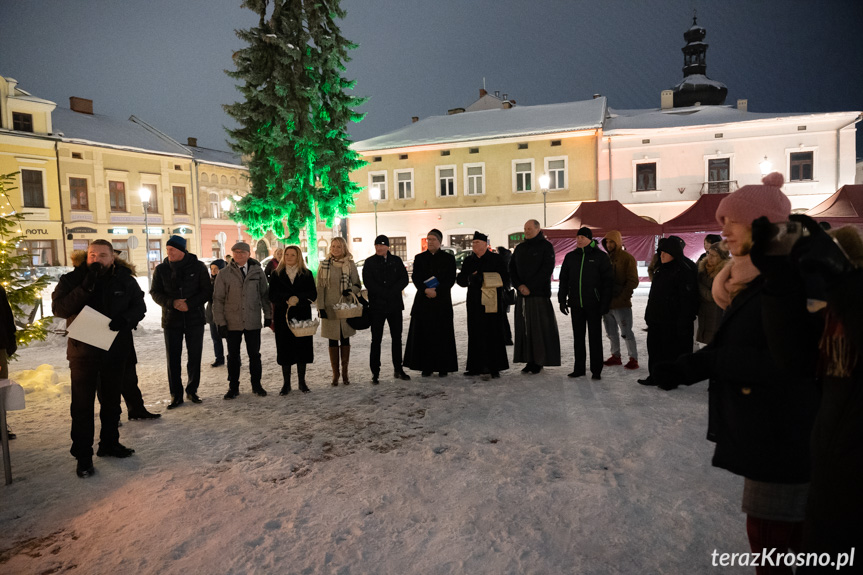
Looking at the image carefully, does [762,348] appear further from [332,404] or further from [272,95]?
[272,95]

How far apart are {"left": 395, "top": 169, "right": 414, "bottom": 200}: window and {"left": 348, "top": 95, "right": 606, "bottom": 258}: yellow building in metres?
0.06

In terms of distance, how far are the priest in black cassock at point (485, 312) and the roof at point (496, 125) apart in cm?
2331

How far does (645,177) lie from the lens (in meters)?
28.7

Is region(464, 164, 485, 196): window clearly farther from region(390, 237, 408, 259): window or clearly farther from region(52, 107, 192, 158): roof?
region(52, 107, 192, 158): roof

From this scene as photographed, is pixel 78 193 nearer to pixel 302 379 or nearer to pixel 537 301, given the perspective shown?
pixel 302 379

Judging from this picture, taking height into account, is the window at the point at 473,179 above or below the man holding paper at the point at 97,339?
above

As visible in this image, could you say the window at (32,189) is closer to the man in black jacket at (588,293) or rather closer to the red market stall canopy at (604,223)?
the red market stall canopy at (604,223)

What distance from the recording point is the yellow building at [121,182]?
3266 centimetres

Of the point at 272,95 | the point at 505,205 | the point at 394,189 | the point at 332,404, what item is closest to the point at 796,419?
the point at 332,404

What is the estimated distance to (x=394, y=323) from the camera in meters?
7.40

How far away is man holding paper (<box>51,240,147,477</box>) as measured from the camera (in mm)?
4414

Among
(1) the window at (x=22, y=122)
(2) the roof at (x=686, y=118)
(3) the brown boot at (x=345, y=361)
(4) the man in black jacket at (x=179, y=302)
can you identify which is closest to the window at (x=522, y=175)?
(2) the roof at (x=686, y=118)

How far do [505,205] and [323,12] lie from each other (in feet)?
52.9

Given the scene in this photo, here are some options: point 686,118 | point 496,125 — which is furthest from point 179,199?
point 686,118
